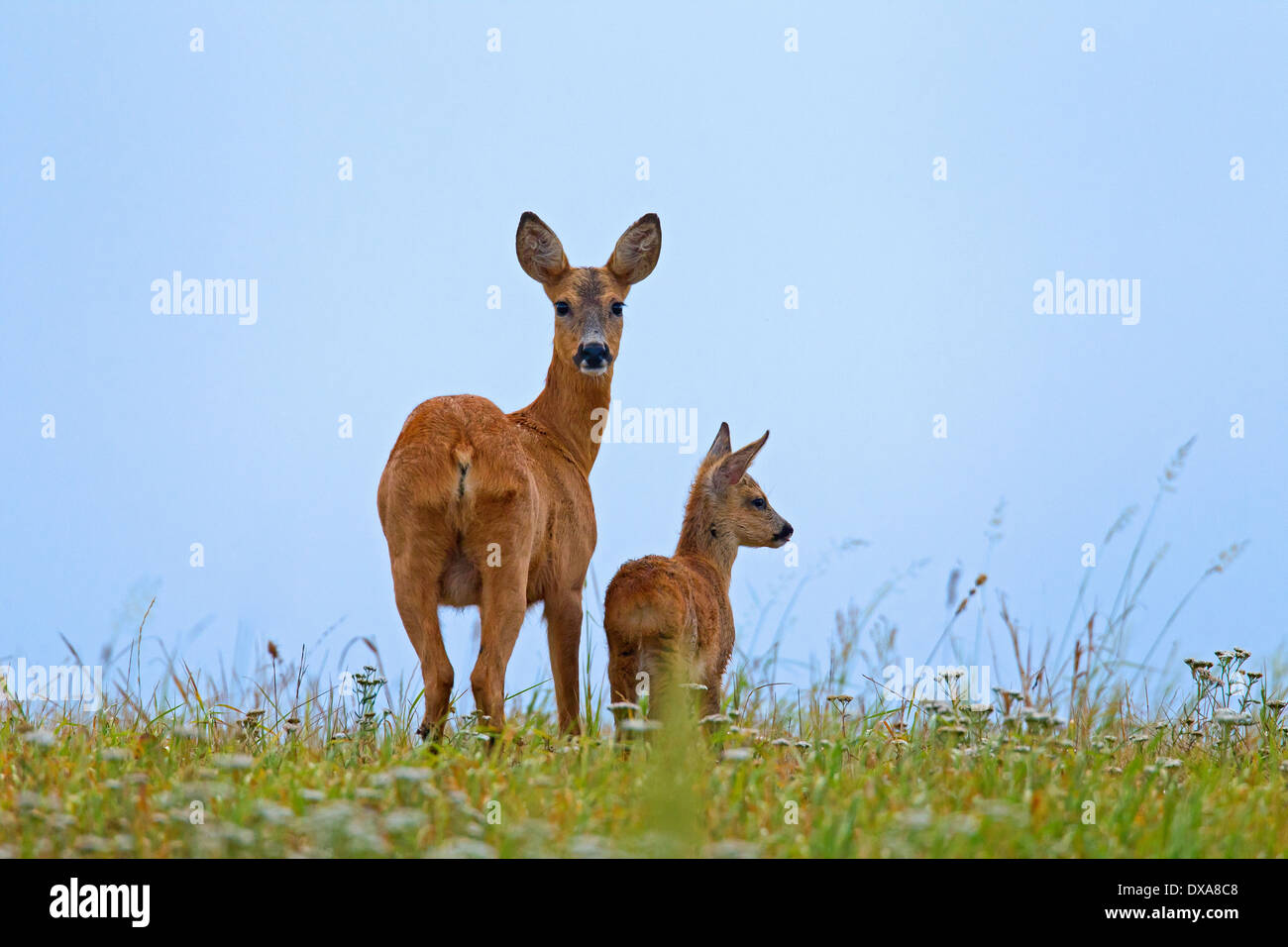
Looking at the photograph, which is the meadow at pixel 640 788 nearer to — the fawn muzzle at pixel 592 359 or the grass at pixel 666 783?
the grass at pixel 666 783

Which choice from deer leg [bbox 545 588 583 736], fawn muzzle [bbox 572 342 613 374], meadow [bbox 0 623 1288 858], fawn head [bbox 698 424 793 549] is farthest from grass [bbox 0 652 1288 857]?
fawn muzzle [bbox 572 342 613 374]

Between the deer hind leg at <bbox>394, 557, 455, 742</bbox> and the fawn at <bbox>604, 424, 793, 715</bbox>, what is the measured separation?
3.85ft

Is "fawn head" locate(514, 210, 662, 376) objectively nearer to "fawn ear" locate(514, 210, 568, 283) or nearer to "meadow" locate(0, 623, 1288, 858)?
"fawn ear" locate(514, 210, 568, 283)

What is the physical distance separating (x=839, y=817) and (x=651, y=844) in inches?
31.1

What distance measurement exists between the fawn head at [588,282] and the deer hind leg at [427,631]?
193 cm

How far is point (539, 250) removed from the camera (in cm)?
886

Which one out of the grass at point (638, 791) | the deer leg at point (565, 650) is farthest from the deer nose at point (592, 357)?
the grass at point (638, 791)

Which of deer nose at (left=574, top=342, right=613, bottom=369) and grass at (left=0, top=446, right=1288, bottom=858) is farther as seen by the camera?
deer nose at (left=574, top=342, right=613, bottom=369)

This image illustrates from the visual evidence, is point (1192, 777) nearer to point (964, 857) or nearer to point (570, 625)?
point (964, 857)

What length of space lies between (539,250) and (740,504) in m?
2.21

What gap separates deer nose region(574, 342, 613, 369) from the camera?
27.2ft

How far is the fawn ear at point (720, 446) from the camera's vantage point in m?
9.31

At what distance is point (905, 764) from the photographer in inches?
230
